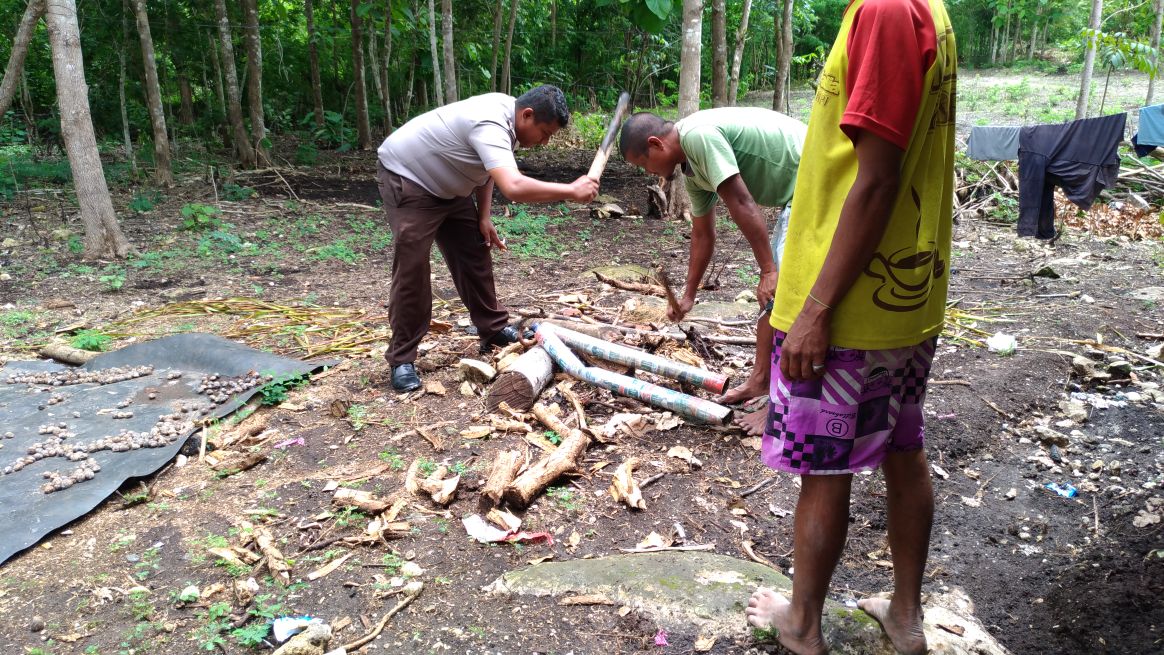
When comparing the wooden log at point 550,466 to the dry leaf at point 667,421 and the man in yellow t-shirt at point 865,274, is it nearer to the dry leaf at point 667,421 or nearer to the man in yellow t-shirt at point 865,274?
the dry leaf at point 667,421

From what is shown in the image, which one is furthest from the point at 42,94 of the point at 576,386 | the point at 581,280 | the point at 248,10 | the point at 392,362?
the point at 576,386

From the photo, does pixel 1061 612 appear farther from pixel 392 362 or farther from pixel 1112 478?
pixel 392 362

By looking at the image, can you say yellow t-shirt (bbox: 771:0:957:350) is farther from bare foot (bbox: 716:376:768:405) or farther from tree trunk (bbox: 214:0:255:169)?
tree trunk (bbox: 214:0:255:169)

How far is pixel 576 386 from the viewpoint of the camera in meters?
4.13

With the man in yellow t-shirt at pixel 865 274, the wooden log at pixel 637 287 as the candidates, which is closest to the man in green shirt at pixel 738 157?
the man in yellow t-shirt at pixel 865 274

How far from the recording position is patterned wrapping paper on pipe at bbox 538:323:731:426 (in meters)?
3.63

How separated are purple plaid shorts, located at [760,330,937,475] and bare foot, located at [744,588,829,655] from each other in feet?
1.83

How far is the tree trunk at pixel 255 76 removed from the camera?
11.2 meters

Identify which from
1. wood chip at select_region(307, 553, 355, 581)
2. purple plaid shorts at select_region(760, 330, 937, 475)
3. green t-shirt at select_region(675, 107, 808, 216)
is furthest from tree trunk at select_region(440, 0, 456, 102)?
purple plaid shorts at select_region(760, 330, 937, 475)

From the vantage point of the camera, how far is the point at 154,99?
9484 mm

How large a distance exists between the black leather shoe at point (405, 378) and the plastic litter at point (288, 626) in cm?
193

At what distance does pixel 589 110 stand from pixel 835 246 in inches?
714

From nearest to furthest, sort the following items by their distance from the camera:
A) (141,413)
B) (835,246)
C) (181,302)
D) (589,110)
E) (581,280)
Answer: (835,246), (141,413), (181,302), (581,280), (589,110)

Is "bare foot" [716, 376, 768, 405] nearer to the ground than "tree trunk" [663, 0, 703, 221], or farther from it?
nearer to the ground
